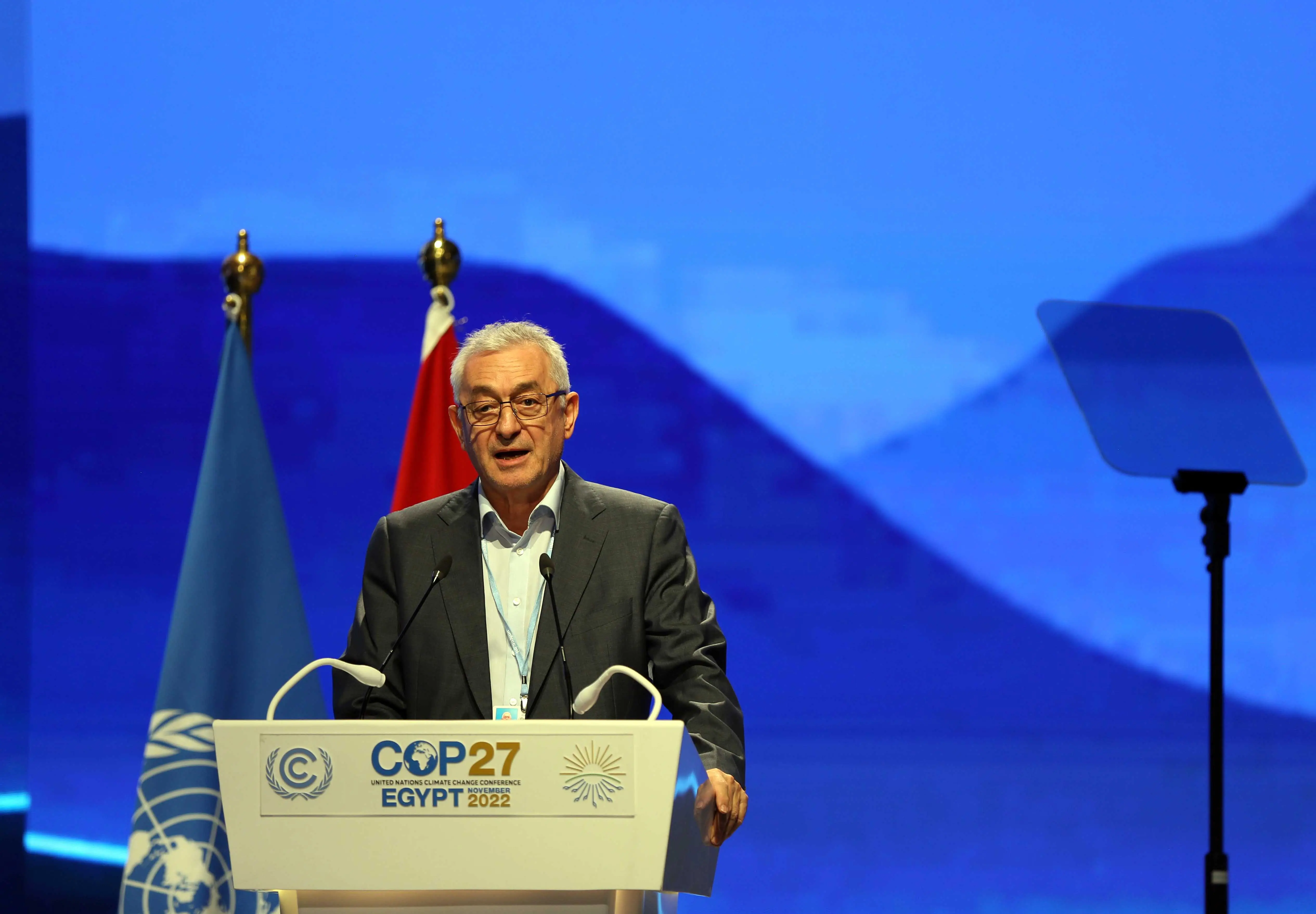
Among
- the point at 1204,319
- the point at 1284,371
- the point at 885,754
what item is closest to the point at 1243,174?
the point at 1284,371

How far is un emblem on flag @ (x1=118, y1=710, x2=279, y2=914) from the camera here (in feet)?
10.0

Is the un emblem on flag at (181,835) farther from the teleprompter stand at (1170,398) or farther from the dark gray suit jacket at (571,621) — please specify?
the teleprompter stand at (1170,398)

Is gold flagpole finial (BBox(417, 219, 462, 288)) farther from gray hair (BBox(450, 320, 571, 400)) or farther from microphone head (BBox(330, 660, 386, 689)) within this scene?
microphone head (BBox(330, 660, 386, 689))

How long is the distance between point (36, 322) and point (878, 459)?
2.68 meters

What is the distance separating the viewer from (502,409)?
2225 mm

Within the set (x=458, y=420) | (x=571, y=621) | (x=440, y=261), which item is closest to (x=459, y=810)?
(x=571, y=621)

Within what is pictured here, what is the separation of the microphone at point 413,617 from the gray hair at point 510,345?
341 millimetres

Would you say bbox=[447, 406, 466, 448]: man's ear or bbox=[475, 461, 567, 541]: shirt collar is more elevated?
bbox=[447, 406, 466, 448]: man's ear

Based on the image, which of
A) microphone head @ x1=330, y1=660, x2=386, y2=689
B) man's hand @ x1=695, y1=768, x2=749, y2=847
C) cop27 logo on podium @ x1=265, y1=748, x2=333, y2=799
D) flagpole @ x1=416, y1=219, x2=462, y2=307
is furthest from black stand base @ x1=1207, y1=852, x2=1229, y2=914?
flagpole @ x1=416, y1=219, x2=462, y2=307

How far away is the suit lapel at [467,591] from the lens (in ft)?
7.15

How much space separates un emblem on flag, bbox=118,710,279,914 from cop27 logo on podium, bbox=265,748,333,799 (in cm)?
162

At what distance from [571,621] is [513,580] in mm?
168

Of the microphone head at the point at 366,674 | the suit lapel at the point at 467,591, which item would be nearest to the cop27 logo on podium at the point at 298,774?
the microphone head at the point at 366,674

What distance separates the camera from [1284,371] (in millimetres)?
4211
